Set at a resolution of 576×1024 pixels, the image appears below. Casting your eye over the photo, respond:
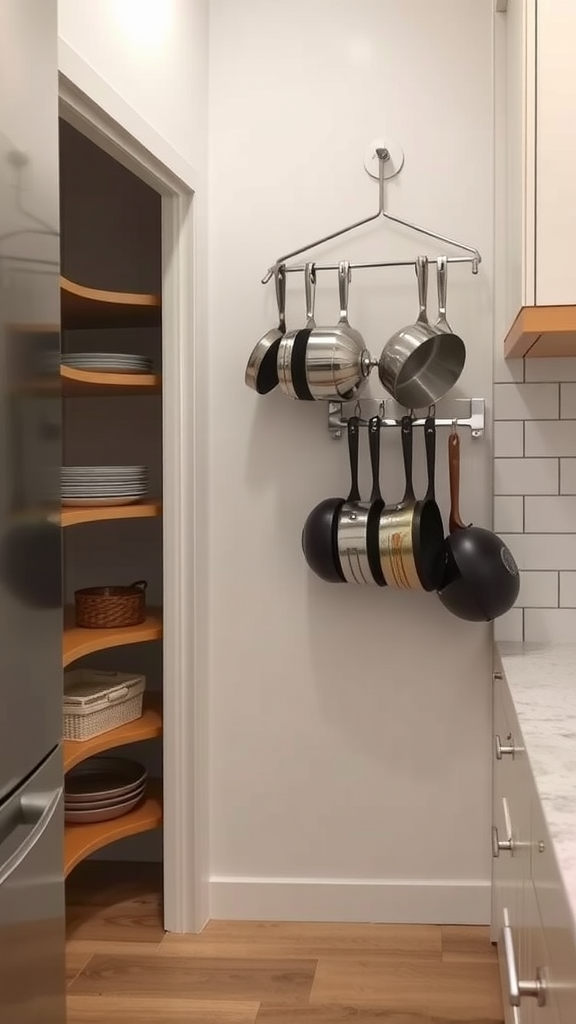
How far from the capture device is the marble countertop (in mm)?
1212

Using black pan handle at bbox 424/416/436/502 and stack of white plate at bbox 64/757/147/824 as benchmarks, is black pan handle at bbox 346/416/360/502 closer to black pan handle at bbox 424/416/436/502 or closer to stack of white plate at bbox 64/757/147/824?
black pan handle at bbox 424/416/436/502

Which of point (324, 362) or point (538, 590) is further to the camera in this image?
point (538, 590)

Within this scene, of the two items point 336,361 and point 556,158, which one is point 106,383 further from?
point 556,158

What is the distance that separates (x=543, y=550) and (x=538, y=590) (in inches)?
3.9

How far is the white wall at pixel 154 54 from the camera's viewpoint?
197 cm

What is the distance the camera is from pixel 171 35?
8.01 ft

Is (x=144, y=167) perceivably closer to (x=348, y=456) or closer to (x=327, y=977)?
(x=348, y=456)

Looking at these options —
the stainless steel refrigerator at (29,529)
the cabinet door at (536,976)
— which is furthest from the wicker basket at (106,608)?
the cabinet door at (536,976)

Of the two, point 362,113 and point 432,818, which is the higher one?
point 362,113

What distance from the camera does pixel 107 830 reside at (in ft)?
8.95

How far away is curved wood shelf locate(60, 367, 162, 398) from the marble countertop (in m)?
1.10

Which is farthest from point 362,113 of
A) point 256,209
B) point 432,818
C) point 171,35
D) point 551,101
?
point 432,818

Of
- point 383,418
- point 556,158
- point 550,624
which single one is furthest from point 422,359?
point 550,624

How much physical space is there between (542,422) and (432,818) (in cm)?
105
